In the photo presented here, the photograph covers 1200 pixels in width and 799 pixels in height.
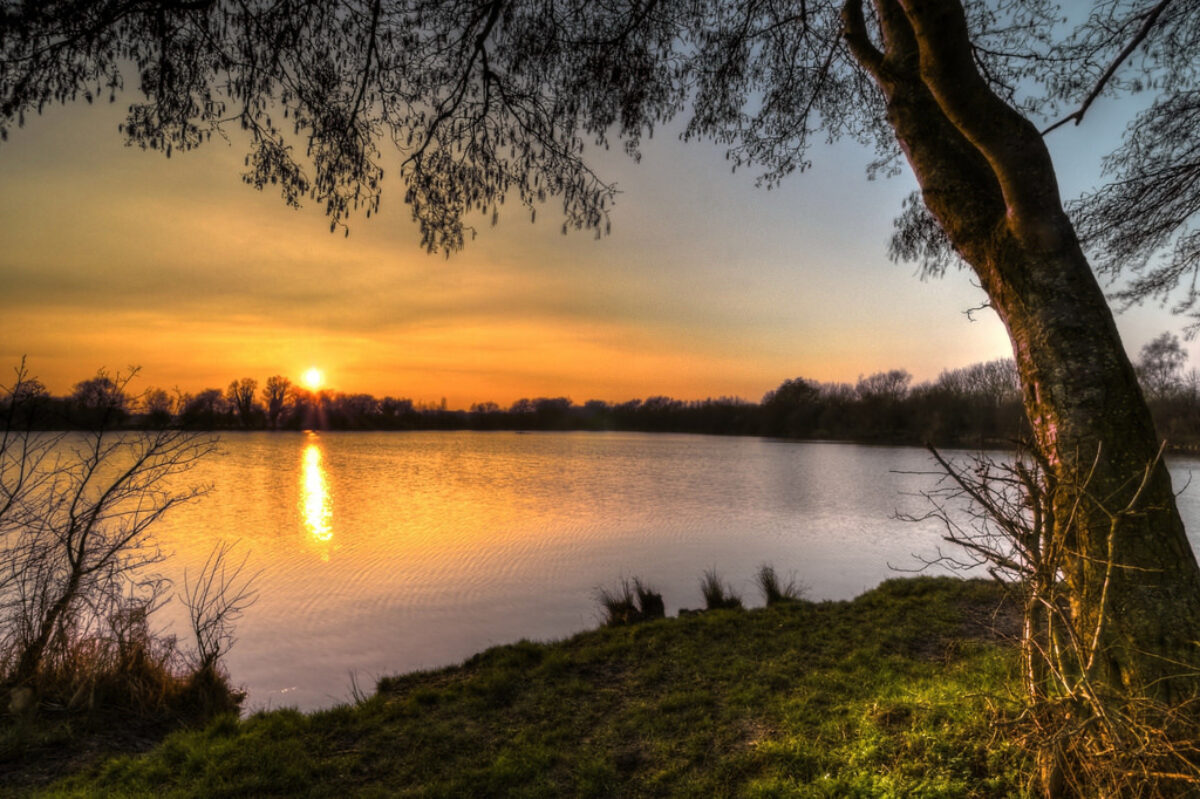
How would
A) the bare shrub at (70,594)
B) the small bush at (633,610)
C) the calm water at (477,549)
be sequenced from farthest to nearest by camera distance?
the calm water at (477,549) < the small bush at (633,610) < the bare shrub at (70,594)

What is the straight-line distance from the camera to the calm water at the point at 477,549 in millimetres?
7492

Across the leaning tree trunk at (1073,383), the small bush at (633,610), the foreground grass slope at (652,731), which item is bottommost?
the small bush at (633,610)

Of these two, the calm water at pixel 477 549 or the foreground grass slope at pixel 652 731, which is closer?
the foreground grass slope at pixel 652 731

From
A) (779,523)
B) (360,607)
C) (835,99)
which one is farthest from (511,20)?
(779,523)

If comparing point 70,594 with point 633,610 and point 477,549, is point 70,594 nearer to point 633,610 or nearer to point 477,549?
point 633,610

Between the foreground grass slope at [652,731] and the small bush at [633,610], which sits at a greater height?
the foreground grass slope at [652,731]

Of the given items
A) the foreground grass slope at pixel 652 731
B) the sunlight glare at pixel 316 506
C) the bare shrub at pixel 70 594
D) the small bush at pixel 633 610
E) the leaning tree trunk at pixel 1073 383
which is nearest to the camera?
the leaning tree trunk at pixel 1073 383

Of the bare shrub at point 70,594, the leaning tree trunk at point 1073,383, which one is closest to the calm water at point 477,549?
the bare shrub at point 70,594

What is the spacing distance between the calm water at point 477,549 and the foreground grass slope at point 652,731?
1.94 m

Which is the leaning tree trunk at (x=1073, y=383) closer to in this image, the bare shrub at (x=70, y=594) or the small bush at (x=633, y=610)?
the small bush at (x=633, y=610)

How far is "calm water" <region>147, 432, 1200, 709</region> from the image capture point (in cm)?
749

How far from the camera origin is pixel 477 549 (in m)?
13.0

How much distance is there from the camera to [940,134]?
3.13m

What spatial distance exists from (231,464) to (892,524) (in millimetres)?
33993
